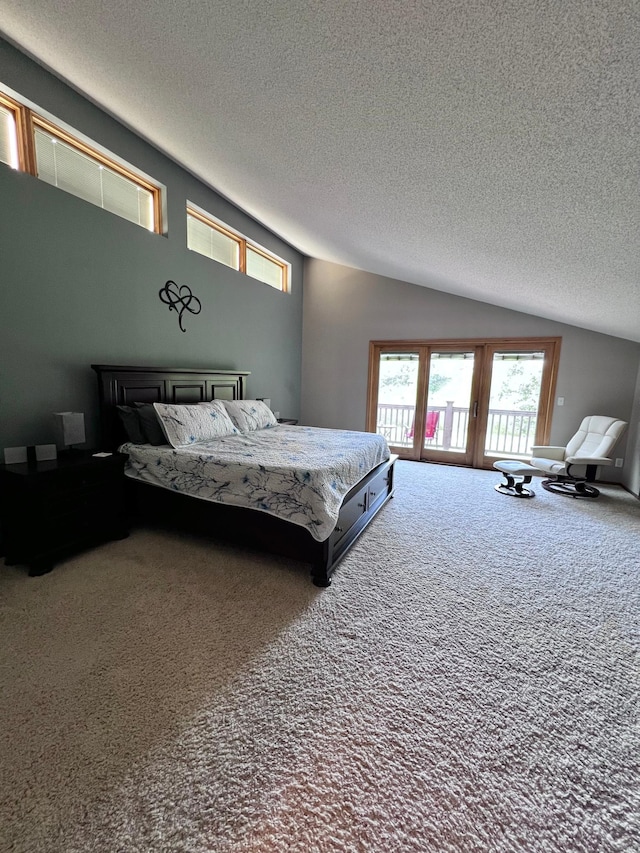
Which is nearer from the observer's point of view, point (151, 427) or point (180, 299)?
point (151, 427)

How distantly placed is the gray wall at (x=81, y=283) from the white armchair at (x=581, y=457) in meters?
4.45

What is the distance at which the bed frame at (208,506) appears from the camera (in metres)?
2.40

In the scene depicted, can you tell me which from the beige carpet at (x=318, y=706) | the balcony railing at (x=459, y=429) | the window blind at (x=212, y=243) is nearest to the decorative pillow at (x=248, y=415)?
the beige carpet at (x=318, y=706)

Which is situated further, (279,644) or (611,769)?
(279,644)

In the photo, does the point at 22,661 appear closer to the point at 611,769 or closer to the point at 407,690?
the point at 407,690

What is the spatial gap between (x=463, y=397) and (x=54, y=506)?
5.28 meters

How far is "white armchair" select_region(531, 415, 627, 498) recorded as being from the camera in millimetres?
4125

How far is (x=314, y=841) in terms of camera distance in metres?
1.02

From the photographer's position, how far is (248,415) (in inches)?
161

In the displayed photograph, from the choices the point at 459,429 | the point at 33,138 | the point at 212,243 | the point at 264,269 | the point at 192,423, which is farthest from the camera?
the point at 459,429

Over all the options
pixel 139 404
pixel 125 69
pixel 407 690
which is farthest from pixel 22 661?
pixel 125 69

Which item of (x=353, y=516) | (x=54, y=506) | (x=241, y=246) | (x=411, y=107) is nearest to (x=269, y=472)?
(x=353, y=516)

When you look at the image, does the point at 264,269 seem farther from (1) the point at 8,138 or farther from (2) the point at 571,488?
(2) the point at 571,488

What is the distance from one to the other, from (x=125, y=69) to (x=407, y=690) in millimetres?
3918
